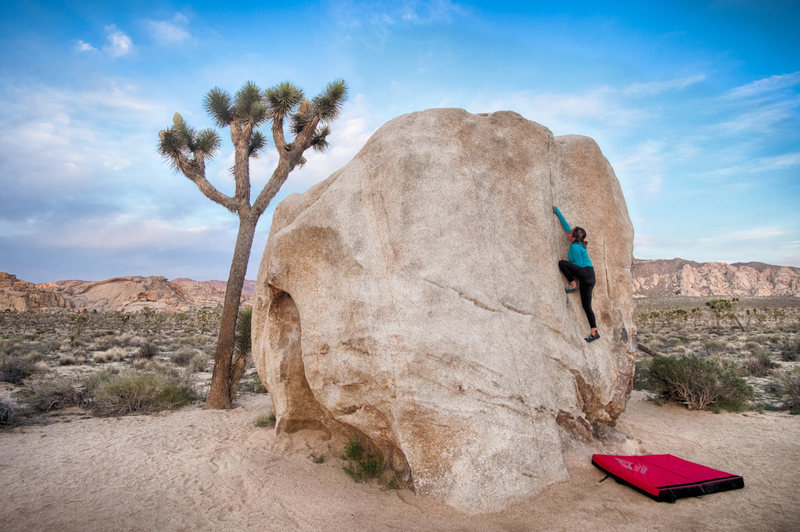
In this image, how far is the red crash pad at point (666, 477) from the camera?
4773 millimetres

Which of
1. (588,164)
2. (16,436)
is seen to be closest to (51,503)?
(16,436)

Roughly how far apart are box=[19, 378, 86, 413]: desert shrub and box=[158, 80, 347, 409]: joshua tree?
10.6 ft

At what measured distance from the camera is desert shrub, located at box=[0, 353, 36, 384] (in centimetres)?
1160

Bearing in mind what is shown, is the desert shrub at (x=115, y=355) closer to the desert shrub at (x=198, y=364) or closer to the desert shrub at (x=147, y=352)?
the desert shrub at (x=147, y=352)

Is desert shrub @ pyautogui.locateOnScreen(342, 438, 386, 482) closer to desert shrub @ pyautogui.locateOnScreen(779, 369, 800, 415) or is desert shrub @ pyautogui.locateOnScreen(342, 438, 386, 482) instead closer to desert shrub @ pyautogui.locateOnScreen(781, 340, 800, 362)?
desert shrub @ pyautogui.locateOnScreen(779, 369, 800, 415)

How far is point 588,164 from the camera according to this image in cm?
716

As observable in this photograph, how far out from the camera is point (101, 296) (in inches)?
2484

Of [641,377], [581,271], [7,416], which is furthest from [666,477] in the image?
[7,416]

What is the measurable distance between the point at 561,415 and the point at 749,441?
169 inches

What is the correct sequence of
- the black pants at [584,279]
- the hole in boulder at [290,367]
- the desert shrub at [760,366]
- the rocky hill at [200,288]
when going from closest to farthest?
the black pants at [584,279], the hole in boulder at [290,367], the desert shrub at [760,366], the rocky hill at [200,288]

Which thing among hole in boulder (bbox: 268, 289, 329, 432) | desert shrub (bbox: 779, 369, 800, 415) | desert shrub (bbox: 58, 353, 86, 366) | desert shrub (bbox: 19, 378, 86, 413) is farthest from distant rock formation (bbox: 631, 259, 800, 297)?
desert shrub (bbox: 19, 378, 86, 413)

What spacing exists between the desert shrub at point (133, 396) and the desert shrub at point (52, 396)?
0.36 meters

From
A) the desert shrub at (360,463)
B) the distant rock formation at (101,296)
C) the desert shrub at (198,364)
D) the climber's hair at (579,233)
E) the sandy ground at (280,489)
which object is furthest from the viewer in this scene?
the distant rock formation at (101,296)

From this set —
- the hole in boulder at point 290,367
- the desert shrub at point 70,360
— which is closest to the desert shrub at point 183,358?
the desert shrub at point 70,360
